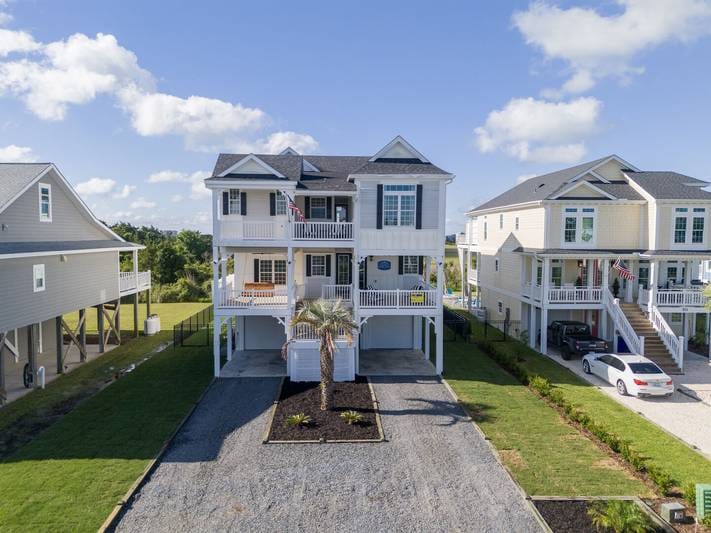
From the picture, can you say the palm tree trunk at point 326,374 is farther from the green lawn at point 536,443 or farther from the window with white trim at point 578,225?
the window with white trim at point 578,225

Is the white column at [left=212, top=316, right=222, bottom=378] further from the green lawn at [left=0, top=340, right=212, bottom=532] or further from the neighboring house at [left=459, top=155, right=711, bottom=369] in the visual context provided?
the neighboring house at [left=459, top=155, right=711, bottom=369]

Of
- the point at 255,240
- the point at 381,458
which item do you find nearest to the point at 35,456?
the point at 381,458

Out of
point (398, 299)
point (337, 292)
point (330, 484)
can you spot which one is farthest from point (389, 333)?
point (330, 484)

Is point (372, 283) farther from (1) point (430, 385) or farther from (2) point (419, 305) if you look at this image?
(1) point (430, 385)

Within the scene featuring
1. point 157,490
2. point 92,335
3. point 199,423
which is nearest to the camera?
point 157,490

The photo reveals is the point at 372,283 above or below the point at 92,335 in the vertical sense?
above
